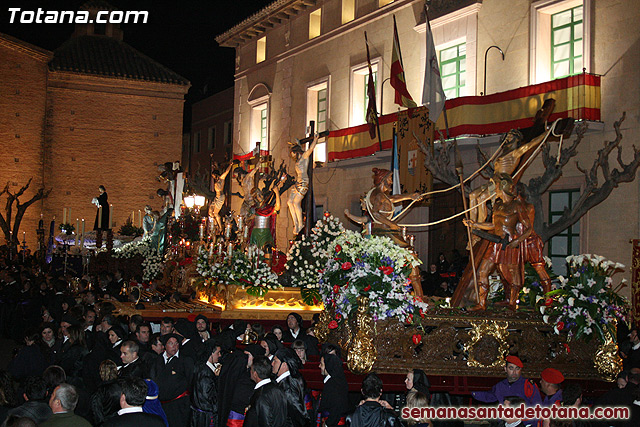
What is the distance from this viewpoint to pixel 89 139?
123ft

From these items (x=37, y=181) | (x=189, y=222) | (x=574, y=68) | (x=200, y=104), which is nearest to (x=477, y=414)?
(x=574, y=68)

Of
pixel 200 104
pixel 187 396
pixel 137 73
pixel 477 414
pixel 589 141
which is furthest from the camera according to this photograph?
pixel 200 104

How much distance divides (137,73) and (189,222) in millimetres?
19340

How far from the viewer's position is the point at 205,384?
7668 mm

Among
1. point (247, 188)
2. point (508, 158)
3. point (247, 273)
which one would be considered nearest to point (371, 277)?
point (508, 158)

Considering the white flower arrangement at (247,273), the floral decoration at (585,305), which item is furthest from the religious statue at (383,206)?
the white flower arrangement at (247,273)

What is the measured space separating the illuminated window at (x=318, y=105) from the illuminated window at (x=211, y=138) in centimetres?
1737

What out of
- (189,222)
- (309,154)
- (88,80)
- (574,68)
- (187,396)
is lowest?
(187,396)

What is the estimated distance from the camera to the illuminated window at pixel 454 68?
1953 centimetres

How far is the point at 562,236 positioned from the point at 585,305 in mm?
7292

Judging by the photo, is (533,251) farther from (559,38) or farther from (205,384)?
(559,38)

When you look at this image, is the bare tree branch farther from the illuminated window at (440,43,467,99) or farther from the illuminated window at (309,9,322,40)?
the illuminated window at (309,9,322,40)

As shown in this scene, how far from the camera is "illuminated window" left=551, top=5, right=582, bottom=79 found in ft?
52.6

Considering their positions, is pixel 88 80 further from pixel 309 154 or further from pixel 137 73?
pixel 309 154
